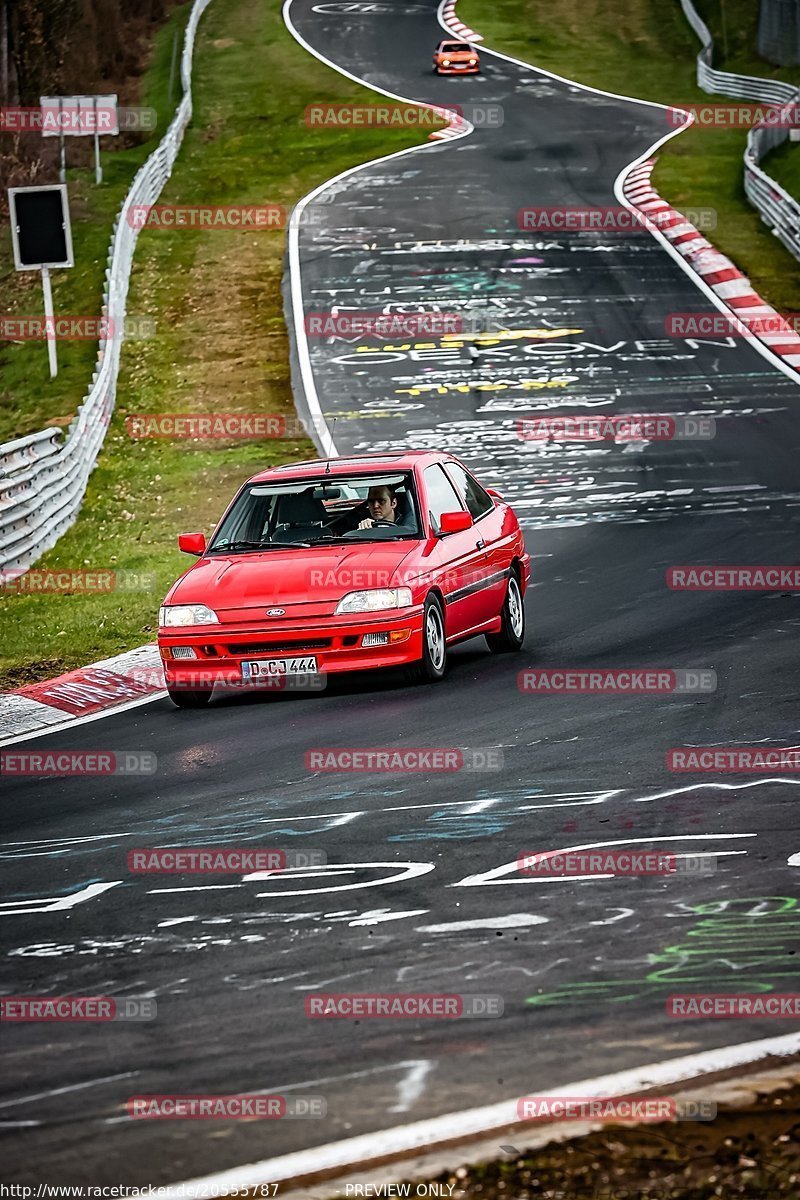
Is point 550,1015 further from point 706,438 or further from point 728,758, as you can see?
point 706,438

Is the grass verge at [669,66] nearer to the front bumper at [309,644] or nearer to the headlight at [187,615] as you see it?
the front bumper at [309,644]

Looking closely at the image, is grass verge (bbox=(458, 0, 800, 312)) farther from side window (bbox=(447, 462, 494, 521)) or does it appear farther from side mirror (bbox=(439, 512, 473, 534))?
side mirror (bbox=(439, 512, 473, 534))

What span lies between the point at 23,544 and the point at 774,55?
44.0 m

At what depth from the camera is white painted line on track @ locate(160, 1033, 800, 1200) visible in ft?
13.9

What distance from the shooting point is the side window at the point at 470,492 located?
13.4 metres

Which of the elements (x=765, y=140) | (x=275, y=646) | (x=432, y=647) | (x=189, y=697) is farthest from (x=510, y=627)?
(x=765, y=140)

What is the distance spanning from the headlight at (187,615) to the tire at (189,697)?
436 millimetres

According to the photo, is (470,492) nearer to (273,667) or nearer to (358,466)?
(358,466)

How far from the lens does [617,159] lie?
4288cm

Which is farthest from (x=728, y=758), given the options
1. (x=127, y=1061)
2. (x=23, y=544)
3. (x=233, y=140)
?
(x=233, y=140)

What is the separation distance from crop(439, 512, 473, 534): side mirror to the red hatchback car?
0.01m

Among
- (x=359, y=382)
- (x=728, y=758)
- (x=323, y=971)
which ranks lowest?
(x=359, y=382)

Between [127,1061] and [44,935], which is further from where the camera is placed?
[44,935]

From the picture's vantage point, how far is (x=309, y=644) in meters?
11.7
